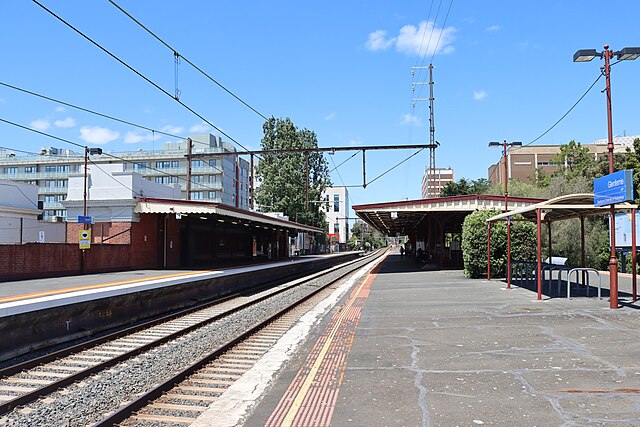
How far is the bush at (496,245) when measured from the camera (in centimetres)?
2295

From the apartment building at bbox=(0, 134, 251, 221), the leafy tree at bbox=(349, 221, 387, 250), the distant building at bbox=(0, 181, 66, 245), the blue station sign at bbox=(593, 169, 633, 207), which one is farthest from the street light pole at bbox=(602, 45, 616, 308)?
the leafy tree at bbox=(349, 221, 387, 250)

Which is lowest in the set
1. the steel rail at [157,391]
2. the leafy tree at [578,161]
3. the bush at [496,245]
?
the steel rail at [157,391]

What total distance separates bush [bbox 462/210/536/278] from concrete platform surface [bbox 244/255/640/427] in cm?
971

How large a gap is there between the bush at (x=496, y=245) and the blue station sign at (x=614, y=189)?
9.42m

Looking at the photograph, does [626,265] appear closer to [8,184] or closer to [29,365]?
[29,365]

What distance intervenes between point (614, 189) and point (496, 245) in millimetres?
10528

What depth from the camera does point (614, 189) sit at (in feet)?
41.4

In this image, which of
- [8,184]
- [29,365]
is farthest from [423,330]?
[8,184]

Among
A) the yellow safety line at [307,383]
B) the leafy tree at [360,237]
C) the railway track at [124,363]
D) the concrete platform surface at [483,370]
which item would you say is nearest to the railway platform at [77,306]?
the railway track at [124,363]

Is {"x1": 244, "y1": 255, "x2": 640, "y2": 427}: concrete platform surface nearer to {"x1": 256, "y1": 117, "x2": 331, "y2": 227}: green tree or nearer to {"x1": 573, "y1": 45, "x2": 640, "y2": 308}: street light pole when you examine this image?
{"x1": 573, "y1": 45, "x2": 640, "y2": 308}: street light pole

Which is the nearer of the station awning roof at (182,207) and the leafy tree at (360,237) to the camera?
the station awning roof at (182,207)

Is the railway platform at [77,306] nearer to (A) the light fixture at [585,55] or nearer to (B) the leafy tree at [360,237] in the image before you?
(A) the light fixture at [585,55]

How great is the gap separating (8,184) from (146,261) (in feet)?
68.3

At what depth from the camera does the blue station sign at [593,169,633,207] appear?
1215 cm
